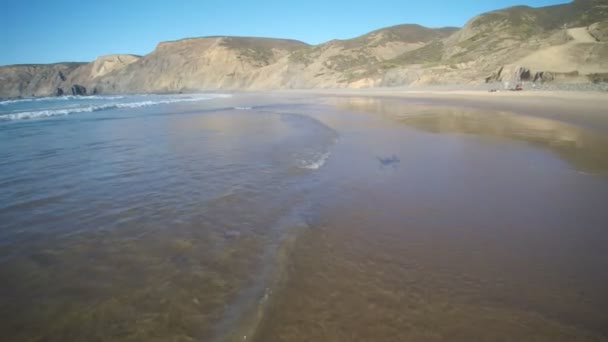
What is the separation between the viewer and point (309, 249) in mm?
3604

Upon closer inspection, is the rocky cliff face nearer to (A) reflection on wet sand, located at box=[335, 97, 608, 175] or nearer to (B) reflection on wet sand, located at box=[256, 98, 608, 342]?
(A) reflection on wet sand, located at box=[335, 97, 608, 175]

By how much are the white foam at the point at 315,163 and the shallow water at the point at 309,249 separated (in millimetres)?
88

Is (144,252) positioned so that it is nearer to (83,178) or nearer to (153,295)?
(153,295)

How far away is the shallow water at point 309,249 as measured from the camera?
2.45m

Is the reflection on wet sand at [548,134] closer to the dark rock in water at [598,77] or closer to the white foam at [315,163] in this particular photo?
the white foam at [315,163]

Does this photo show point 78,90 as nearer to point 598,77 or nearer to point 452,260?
point 452,260

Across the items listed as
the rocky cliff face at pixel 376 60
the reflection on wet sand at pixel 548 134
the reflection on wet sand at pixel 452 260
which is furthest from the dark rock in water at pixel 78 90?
the reflection on wet sand at pixel 452 260

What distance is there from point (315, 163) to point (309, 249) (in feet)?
13.5

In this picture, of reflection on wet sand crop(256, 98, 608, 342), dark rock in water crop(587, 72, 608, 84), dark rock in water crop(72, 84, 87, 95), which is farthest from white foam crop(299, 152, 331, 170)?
dark rock in water crop(72, 84, 87, 95)

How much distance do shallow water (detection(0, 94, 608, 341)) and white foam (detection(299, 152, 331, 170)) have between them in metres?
0.09

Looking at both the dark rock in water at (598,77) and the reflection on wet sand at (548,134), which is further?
the dark rock in water at (598,77)

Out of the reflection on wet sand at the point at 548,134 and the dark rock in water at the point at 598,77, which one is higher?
the dark rock in water at the point at 598,77

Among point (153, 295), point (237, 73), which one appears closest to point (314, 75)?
point (237, 73)

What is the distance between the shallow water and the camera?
245 centimetres
